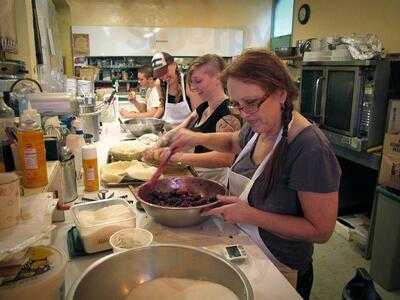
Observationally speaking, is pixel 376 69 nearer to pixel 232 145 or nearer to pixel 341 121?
pixel 341 121

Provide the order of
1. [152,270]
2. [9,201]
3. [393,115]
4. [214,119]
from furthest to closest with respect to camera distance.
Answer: [393,115] < [214,119] < [152,270] < [9,201]

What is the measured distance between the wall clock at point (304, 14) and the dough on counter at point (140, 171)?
4720 millimetres

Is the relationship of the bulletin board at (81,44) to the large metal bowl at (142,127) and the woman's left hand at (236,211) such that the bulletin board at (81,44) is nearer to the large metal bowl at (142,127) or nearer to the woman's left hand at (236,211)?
the large metal bowl at (142,127)

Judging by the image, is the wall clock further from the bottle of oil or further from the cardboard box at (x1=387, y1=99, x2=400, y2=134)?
the bottle of oil

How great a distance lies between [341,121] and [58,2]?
15.5 ft

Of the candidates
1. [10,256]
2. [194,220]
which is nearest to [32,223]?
[10,256]

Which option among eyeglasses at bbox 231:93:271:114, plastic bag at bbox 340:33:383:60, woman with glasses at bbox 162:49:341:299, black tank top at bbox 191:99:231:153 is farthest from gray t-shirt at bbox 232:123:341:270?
plastic bag at bbox 340:33:383:60

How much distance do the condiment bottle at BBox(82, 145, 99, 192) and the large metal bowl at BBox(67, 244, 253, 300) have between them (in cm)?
79

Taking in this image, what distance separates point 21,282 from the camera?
0.69 m

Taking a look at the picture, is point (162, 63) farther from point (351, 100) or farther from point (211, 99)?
point (351, 100)

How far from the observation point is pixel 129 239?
1053mm

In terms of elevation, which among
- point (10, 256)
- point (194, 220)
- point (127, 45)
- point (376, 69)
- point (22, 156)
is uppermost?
point (127, 45)

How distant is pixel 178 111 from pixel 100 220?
8.02 feet

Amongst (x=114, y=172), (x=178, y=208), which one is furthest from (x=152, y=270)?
(x=114, y=172)
